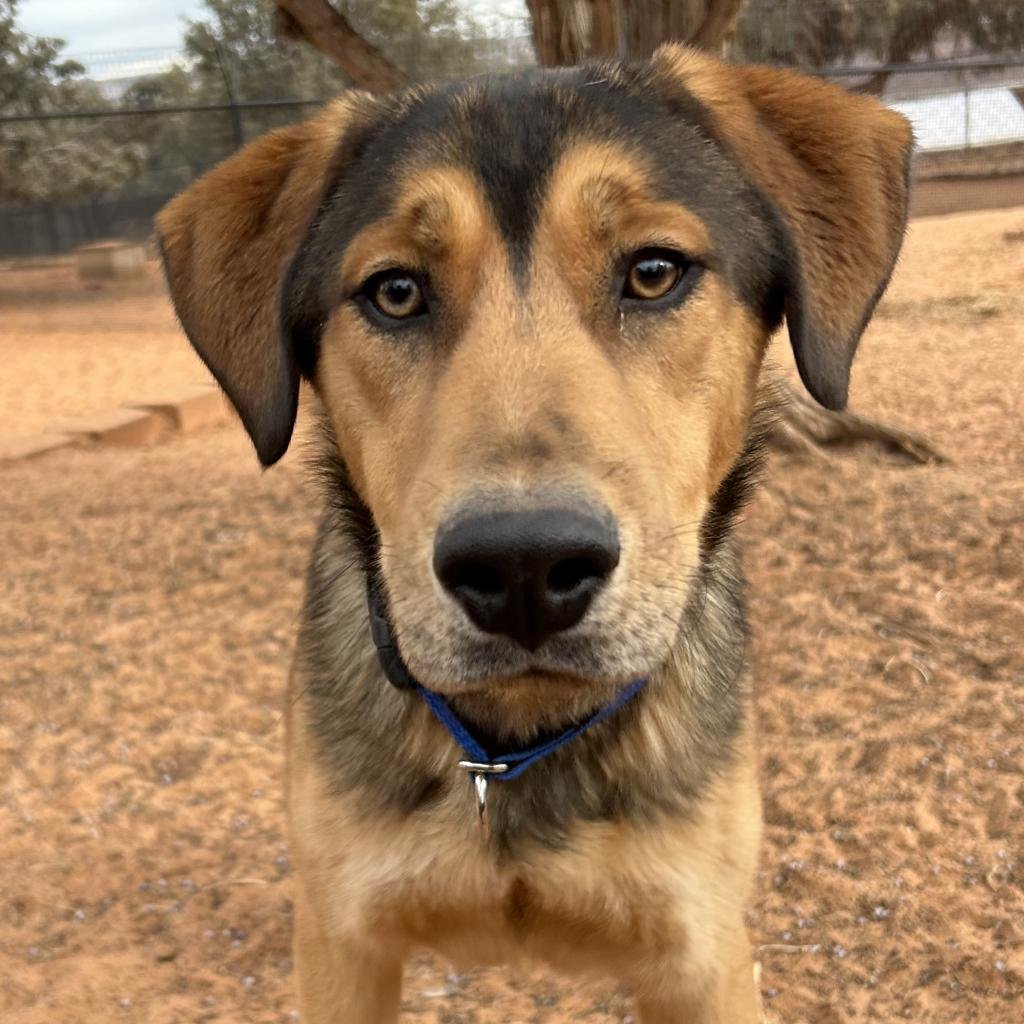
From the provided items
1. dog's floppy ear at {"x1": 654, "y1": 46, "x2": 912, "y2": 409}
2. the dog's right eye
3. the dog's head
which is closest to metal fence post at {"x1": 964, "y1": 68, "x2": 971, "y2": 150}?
dog's floppy ear at {"x1": 654, "y1": 46, "x2": 912, "y2": 409}

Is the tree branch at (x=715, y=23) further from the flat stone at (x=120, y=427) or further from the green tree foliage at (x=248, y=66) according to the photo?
the green tree foliage at (x=248, y=66)

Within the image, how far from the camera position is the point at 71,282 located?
62.6 feet

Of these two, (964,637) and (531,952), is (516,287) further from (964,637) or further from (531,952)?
(964,637)

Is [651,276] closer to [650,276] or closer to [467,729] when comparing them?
[650,276]

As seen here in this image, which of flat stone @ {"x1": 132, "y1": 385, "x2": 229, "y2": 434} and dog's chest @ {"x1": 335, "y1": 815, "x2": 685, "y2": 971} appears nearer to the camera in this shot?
dog's chest @ {"x1": 335, "y1": 815, "x2": 685, "y2": 971}

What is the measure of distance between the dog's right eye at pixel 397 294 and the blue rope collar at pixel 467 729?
0.62 metres

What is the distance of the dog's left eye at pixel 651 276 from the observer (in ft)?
7.90

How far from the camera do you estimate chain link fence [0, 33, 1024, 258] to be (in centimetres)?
1903

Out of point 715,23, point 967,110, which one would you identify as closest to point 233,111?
point 967,110

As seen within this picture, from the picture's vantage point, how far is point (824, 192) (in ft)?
8.70

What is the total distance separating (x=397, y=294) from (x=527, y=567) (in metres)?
0.91

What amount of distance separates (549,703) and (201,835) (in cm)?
203

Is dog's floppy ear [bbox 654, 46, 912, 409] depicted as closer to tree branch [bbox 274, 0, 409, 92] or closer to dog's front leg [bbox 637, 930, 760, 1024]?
dog's front leg [bbox 637, 930, 760, 1024]

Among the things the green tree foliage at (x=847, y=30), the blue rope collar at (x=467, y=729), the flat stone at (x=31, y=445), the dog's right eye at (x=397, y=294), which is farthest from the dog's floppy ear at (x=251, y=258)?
the green tree foliage at (x=847, y=30)
